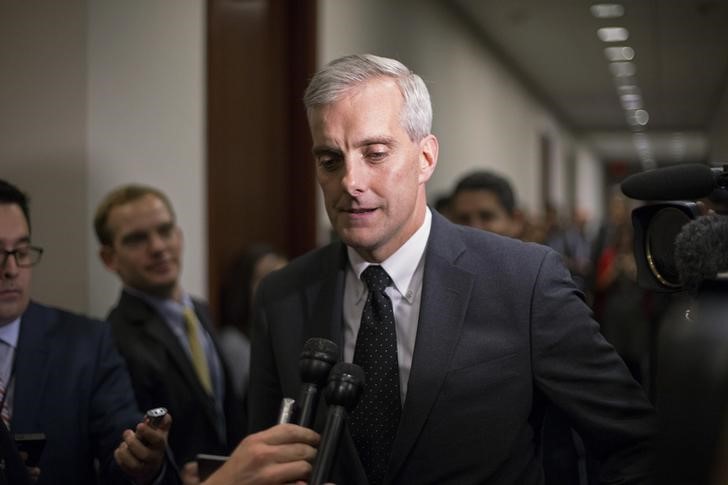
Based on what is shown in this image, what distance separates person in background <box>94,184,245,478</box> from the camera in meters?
2.89

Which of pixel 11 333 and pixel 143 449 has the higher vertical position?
pixel 11 333

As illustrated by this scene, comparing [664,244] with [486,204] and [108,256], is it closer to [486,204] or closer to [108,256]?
[108,256]

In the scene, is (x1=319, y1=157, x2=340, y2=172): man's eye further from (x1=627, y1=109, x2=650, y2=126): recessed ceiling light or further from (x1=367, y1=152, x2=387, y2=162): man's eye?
(x1=627, y1=109, x2=650, y2=126): recessed ceiling light

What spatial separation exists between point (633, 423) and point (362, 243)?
0.62 meters

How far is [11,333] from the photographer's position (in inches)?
89.0

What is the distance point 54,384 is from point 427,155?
1072mm

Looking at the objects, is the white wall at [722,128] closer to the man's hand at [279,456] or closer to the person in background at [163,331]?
the person in background at [163,331]

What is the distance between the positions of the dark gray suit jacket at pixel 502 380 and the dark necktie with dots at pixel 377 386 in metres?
0.04

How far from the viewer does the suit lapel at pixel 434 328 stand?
1779 mm

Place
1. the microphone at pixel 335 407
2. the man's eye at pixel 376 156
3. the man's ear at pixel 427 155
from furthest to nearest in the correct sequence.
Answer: the man's ear at pixel 427 155, the man's eye at pixel 376 156, the microphone at pixel 335 407

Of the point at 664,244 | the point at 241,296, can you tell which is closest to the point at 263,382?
the point at 664,244

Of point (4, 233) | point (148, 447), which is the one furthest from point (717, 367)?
point (4, 233)

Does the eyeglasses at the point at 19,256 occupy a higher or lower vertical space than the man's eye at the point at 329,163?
lower

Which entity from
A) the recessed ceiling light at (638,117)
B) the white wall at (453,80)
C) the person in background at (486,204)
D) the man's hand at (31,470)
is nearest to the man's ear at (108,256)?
the man's hand at (31,470)
